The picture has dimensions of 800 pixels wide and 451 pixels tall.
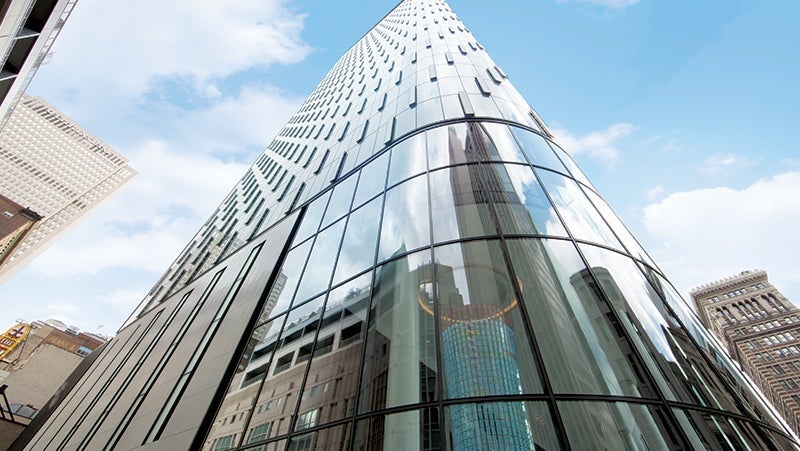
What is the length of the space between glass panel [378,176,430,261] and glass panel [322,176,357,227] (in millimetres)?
2878

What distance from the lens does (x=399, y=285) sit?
828 centimetres

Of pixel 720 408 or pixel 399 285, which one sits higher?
pixel 399 285

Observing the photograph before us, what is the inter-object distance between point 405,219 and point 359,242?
1.83 m

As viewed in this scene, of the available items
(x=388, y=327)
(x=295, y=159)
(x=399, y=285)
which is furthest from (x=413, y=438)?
(x=295, y=159)

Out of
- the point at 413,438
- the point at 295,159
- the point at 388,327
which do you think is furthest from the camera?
the point at 295,159

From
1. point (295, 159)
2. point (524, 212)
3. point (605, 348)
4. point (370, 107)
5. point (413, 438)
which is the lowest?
point (413, 438)

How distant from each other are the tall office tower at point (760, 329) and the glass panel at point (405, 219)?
343 ft

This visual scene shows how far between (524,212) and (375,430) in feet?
19.5

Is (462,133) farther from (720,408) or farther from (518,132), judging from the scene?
(720,408)

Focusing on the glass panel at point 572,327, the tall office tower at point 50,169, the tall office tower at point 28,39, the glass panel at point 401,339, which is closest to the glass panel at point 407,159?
the glass panel at point 401,339

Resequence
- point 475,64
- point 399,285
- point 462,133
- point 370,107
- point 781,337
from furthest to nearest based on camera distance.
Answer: point 781,337 < point 370,107 < point 475,64 < point 462,133 < point 399,285

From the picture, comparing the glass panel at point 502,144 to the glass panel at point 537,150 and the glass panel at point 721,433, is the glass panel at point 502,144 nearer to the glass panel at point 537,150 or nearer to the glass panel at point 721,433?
the glass panel at point 537,150

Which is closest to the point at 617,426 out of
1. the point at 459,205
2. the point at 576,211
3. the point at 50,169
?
the point at 459,205

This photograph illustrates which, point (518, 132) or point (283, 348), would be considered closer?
point (283, 348)
